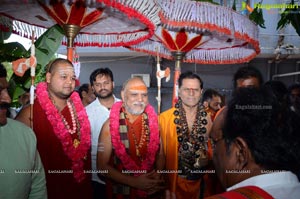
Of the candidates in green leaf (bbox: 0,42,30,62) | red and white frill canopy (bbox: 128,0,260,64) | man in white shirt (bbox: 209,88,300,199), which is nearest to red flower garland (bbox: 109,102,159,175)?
red and white frill canopy (bbox: 128,0,260,64)

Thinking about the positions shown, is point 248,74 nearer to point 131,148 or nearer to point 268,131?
point 131,148

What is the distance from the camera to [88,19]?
276cm

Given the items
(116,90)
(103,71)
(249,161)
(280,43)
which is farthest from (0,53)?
(280,43)

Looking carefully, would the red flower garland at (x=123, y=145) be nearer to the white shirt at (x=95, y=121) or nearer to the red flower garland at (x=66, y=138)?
the red flower garland at (x=66, y=138)

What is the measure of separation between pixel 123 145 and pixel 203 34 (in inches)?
60.1

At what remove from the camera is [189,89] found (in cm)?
315

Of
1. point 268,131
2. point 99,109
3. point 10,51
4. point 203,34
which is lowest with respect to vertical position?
point 99,109

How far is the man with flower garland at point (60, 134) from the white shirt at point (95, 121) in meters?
0.44

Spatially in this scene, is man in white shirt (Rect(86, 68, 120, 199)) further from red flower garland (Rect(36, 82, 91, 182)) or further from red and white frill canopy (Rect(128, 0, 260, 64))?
red and white frill canopy (Rect(128, 0, 260, 64))

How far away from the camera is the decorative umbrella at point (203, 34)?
2.77 meters

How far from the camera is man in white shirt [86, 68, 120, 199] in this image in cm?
316

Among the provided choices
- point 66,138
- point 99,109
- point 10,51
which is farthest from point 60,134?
point 10,51

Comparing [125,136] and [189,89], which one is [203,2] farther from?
[125,136]

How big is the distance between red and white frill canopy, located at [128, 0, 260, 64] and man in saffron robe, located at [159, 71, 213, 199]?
0.49m
